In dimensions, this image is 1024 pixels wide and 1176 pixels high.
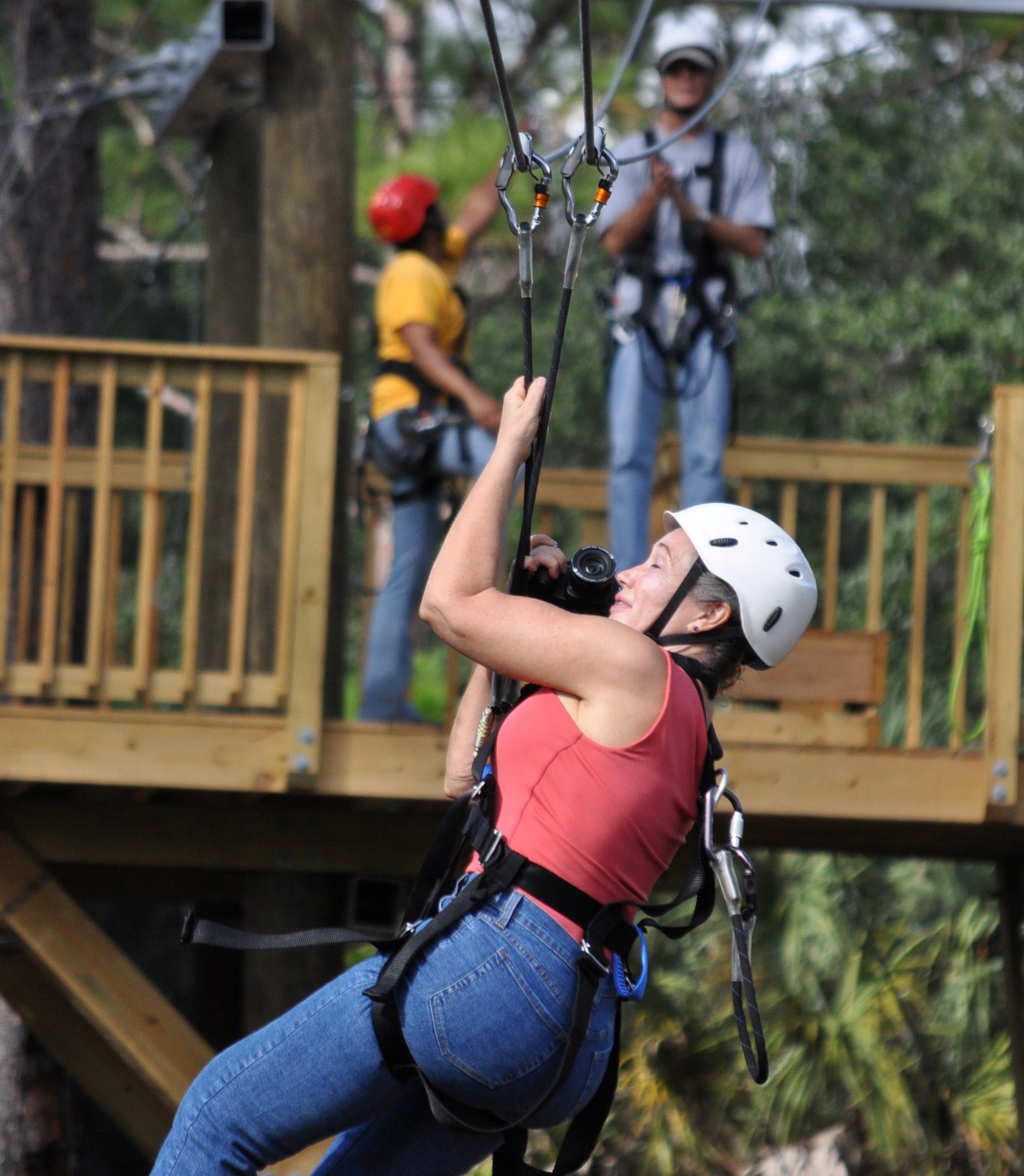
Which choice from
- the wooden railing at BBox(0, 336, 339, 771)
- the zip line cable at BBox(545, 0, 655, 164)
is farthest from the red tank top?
the wooden railing at BBox(0, 336, 339, 771)

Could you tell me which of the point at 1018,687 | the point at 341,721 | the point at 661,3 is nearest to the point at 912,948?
the point at 1018,687

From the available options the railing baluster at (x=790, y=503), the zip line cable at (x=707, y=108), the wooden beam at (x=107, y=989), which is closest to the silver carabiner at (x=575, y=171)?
the zip line cable at (x=707, y=108)

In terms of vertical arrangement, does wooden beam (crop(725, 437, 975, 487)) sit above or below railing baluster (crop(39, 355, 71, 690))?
above

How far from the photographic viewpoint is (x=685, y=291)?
17.3 feet

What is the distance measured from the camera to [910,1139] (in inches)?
278

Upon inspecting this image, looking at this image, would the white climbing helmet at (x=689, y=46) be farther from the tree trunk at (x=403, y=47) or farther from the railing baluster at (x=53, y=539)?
the tree trunk at (x=403, y=47)

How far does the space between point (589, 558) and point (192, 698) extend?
7.36 feet

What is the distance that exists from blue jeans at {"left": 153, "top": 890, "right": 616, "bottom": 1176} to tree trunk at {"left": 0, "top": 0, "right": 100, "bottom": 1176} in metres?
6.09

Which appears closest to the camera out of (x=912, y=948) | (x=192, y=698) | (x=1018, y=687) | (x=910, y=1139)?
(x=192, y=698)

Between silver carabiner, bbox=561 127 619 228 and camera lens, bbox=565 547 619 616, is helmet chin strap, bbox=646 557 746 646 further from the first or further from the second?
silver carabiner, bbox=561 127 619 228

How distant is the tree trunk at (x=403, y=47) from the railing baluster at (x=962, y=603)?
12.5 meters

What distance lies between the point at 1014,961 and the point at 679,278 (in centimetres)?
306

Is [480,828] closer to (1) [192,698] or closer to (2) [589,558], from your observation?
(2) [589,558]

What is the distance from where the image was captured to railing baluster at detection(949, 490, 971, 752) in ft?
17.0
